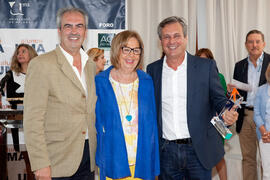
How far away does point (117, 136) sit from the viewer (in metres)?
2.09

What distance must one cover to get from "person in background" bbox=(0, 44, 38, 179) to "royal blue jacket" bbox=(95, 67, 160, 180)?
2.32 metres

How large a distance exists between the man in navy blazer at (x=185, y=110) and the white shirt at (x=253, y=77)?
2.05 metres

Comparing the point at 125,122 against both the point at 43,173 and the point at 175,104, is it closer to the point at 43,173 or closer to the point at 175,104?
the point at 175,104

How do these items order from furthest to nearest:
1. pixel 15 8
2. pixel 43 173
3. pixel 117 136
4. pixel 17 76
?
pixel 15 8
pixel 17 76
pixel 117 136
pixel 43 173

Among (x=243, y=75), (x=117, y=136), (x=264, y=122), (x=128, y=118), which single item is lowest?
(x=264, y=122)

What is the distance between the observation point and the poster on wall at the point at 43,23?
197 inches

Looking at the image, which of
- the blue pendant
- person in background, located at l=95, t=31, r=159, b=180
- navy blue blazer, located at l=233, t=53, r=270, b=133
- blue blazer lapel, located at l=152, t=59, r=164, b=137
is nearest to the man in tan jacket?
person in background, located at l=95, t=31, r=159, b=180

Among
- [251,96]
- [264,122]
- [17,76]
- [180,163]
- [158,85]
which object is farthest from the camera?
[17,76]

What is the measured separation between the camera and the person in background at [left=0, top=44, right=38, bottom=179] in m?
4.18

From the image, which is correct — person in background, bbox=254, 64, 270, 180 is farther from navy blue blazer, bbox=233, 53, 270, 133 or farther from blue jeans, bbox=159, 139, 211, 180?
blue jeans, bbox=159, 139, 211, 180

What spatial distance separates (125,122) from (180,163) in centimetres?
57

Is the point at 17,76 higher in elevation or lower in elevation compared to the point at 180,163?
higher

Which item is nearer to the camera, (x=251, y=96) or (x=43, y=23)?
(x=251, y=96)

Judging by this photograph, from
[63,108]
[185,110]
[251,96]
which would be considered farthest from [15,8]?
[251,96]
